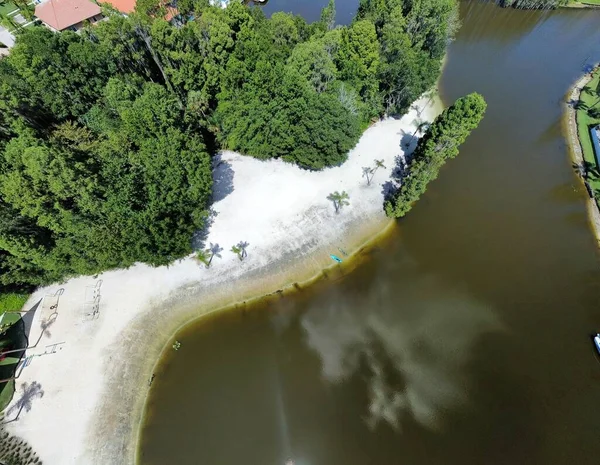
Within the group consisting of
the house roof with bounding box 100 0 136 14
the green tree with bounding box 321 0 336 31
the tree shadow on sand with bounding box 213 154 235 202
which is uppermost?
the house roof with bounding box 100 0 136 14

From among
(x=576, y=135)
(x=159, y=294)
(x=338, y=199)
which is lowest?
(x=159, y=294)

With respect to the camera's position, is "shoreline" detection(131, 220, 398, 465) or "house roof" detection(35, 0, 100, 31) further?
"house roof" detection(35, 0, 100, 31)

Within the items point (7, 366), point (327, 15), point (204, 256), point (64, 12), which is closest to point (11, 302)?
point (7, 366)

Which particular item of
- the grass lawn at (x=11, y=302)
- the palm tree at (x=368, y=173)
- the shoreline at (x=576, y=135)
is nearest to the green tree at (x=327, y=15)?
the palm tree at (x=368, y=173)

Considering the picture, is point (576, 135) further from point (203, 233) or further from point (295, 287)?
point (203, 233)

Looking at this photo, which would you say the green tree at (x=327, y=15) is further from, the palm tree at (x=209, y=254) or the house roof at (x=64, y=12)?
the house roof at (x=64, y=12)

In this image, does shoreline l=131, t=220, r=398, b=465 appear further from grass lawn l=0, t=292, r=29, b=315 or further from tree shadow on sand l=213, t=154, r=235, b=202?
grass lawn l=0, t=292, r=29, b=315

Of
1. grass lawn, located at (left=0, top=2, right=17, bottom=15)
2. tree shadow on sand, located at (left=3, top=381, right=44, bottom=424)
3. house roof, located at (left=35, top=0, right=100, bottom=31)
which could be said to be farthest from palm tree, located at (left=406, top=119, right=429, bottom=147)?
grass lawn, located at (left=0, top=2, right=17, bottom=15)
